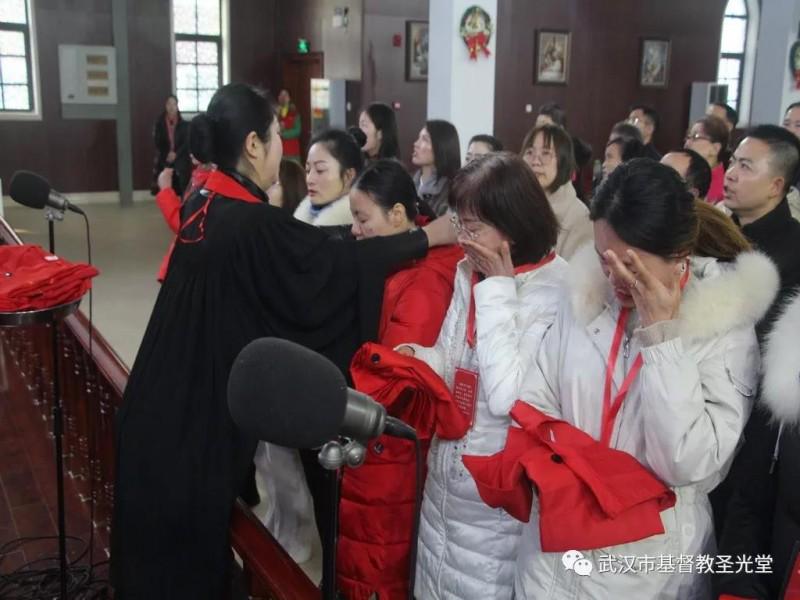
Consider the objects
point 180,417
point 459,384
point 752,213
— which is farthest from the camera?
point 752,213

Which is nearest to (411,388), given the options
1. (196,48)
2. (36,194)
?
(36,194)

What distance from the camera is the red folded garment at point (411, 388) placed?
1778mm

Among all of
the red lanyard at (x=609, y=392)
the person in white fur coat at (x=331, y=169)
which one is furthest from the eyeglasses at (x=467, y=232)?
the person in white fur coat at (x=331, y=169)

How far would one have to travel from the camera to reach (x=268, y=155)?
2299 mm

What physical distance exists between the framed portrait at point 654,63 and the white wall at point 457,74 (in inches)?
203

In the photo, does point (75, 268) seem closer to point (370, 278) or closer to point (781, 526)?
point (370, 278)

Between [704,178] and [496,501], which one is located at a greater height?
[704,178]

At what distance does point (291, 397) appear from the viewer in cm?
105

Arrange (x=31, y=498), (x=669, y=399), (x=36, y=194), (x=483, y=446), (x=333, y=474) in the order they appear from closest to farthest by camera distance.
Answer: (x=333, y=474) < (x=669, y=399) < (x=483, y=446) < (x=36, y=194) < (x=31, y=498)

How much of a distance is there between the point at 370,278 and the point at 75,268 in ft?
3.51

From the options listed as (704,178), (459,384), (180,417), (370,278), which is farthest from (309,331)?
(704,178)

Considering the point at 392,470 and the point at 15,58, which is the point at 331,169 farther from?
the point at 15,58

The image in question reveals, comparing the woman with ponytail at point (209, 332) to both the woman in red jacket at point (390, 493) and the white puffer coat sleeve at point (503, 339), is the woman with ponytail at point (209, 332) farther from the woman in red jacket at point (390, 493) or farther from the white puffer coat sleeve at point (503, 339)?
the white puffer coat sleeve at point (503, 339)

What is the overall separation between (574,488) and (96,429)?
7.58 feet
